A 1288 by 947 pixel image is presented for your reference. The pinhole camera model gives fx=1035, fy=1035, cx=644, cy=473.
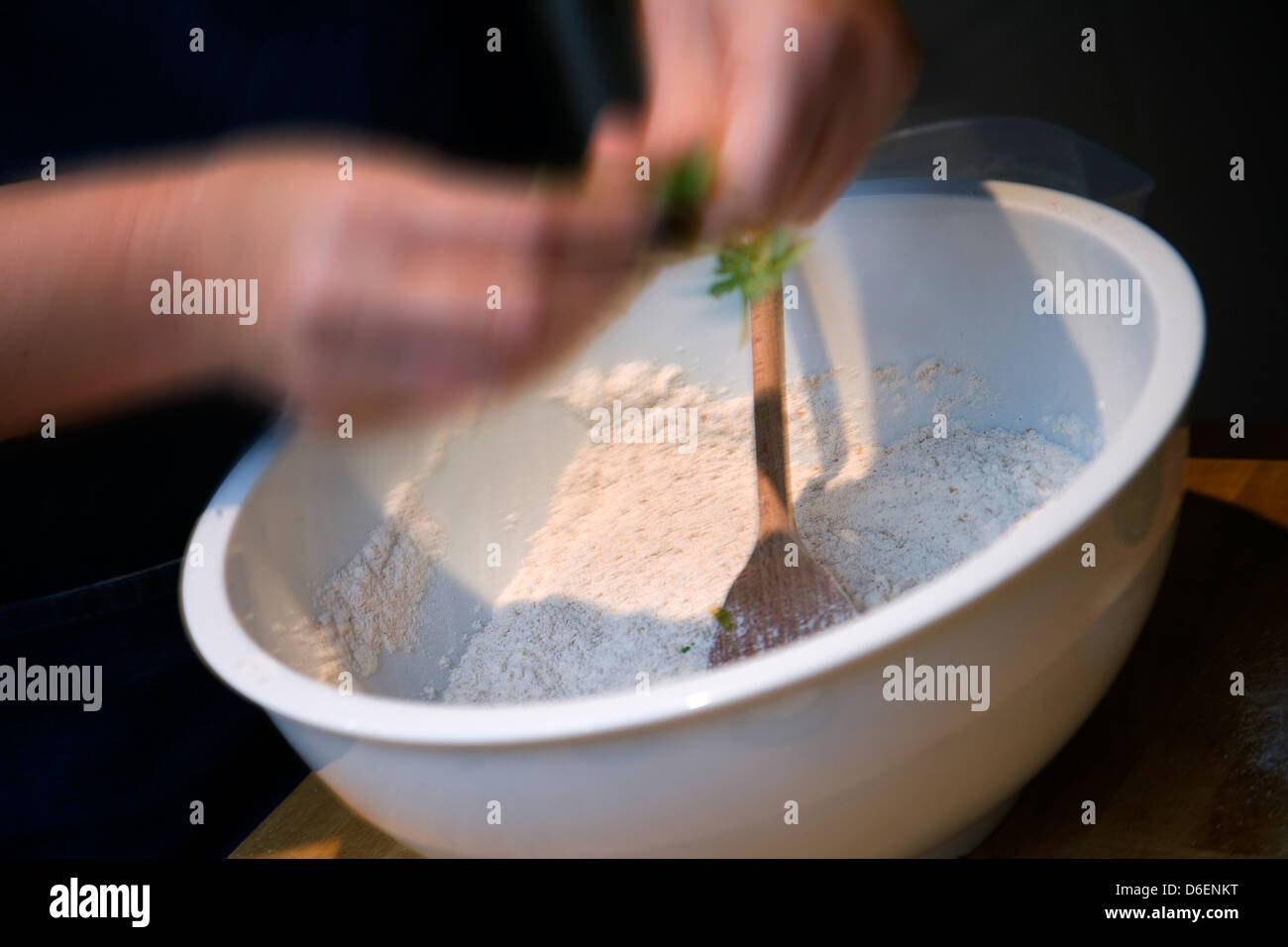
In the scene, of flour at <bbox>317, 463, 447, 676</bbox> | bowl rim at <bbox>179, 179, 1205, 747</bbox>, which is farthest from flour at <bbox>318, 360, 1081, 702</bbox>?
bowl rim at <bbox>179, 179, 1205, 747</bbox>

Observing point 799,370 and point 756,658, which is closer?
point 756,658

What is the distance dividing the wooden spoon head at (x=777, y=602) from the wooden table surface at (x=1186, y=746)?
0.12 meters

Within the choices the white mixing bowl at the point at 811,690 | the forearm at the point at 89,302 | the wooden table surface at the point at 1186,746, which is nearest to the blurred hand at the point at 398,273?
the forearm at the point at 89,302

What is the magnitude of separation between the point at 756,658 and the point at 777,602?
0.47 feet

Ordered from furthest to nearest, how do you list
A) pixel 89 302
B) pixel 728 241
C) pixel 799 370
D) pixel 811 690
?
pixel 799 370 < pixel 728 241 < pixel 89 302 < pixel 811 690

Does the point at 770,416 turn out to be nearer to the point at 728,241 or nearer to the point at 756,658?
the point at 728,241

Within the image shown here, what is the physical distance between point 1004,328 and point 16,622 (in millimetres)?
579

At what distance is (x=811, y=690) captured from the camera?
32 cm

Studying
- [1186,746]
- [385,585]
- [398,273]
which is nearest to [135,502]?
[385,585]

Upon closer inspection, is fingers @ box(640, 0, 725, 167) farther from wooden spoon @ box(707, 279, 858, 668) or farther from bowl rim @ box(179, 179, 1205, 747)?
bowl rim @ box(179, 179, 1205, 747)

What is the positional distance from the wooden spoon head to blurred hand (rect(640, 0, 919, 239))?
17cm

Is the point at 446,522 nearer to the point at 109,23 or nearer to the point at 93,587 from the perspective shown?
the point at 93,587

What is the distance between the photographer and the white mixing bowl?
1.06ft

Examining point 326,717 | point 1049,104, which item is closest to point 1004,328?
point 1049,104
